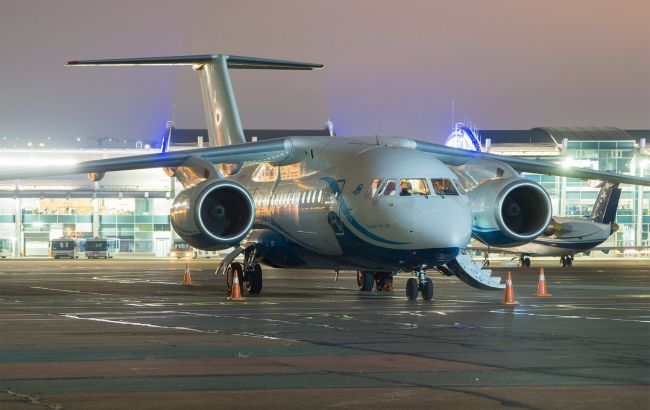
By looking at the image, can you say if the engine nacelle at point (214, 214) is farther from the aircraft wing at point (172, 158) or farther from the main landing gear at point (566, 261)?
the main landing gear at point (566, 261)

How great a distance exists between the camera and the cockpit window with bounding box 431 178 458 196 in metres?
24.0

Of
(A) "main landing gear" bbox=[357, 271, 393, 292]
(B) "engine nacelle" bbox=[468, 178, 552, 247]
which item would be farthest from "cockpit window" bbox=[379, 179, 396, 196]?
(A) "main landing gear" bbox=[357, 271, 393, 292]

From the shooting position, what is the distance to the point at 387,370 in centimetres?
1197

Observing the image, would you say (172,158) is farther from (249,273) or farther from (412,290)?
(412,290)

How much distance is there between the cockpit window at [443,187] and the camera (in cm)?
2405

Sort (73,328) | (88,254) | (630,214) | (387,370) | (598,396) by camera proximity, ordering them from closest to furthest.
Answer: (598,396)
(387,370)
(73,328)
(88,254)
(630,214)

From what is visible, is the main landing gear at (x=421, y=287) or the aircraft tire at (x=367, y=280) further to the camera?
the aircraft tire at (x=367, y=280)

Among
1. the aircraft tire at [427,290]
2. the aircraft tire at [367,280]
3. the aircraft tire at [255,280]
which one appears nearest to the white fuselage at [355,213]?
the aircraft tire at [427,290]

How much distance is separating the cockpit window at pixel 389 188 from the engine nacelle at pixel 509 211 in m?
3.47

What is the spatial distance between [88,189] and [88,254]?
7.81 metres

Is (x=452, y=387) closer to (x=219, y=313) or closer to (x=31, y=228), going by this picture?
(x=219, y=313)

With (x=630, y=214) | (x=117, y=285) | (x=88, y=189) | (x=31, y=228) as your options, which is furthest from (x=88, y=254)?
(x=117, y=285)

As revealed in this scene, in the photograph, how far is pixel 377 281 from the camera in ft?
95.9

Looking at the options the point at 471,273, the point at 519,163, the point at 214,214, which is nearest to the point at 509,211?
the point at 471,273
